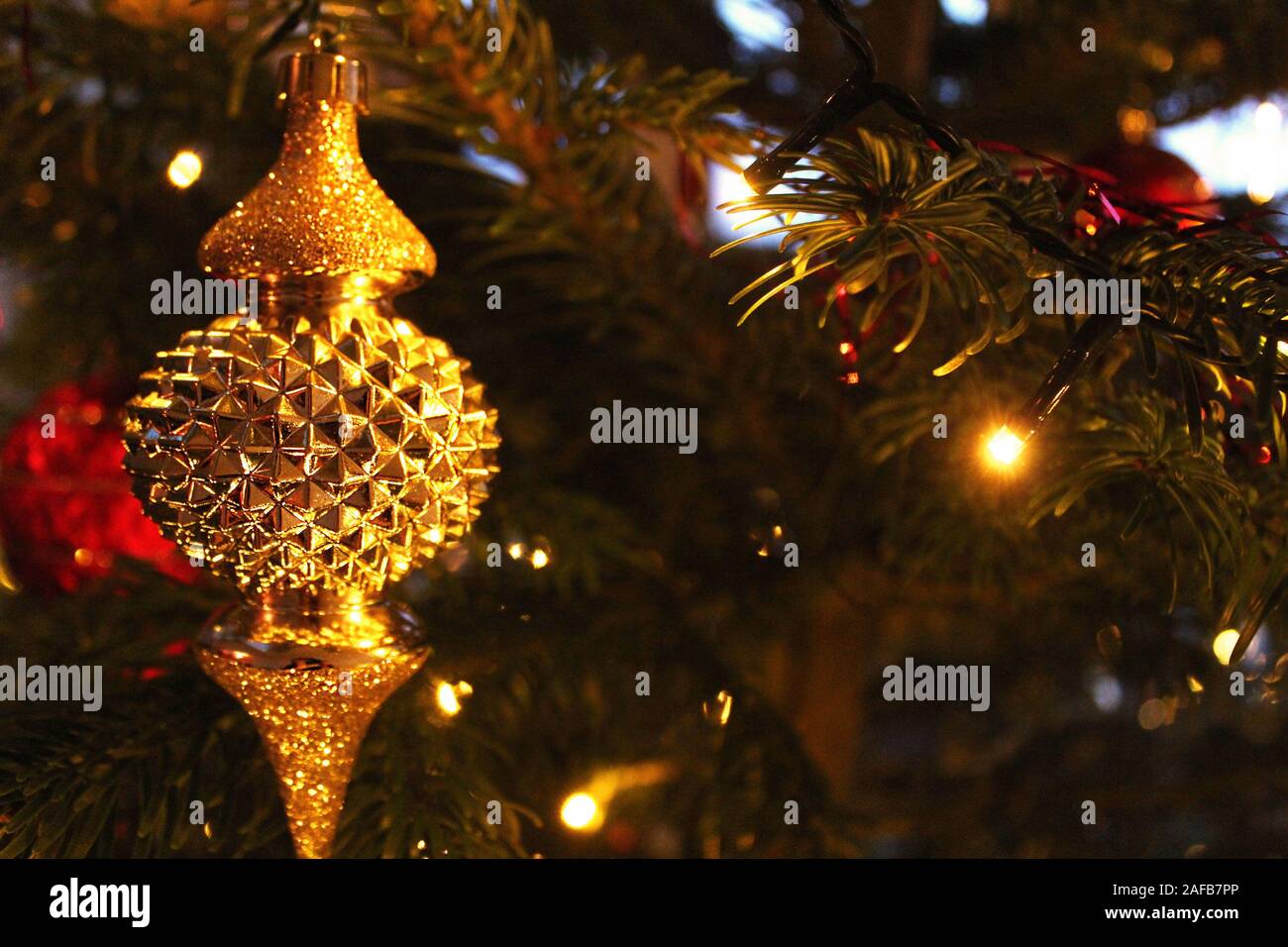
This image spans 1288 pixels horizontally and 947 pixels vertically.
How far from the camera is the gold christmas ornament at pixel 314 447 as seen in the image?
27cm

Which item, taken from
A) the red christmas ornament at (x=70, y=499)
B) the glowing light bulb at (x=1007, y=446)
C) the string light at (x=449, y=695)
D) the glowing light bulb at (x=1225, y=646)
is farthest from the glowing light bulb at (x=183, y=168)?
the glowing light bulb at (x=1225, y=646)

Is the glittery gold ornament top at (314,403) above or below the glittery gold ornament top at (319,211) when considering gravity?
below

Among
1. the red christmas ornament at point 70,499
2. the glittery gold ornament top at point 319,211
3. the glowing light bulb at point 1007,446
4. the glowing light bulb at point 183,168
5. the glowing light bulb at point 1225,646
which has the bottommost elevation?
the glowing light bulb at point 1225,646

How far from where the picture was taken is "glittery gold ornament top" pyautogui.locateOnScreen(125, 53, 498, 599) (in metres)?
0.27

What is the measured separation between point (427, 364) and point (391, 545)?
52 millimetres

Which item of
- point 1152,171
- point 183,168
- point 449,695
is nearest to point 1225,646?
point 1152,171

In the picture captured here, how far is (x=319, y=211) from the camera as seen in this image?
0.29m

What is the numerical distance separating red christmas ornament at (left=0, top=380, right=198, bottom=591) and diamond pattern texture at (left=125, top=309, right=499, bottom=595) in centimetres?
20

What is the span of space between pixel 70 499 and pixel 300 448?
0.88 feet

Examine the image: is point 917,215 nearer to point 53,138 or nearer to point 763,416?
point 763,416

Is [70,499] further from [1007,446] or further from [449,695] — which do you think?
[1007,446]

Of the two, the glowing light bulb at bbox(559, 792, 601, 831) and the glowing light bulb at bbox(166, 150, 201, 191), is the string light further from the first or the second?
the glowing light bulb at bbox(166, 150, 201, 191)

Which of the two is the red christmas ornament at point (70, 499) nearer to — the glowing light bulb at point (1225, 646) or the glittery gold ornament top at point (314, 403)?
the glittery gold ornament top at point (314, 403)

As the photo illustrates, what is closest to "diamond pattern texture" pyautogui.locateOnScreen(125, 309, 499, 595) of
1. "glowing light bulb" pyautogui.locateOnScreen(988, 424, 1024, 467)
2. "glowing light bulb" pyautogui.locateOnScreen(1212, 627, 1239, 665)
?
"glowing light bulb" pyautogui.locateOnScreen(988, 424, 1024, 467)
